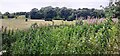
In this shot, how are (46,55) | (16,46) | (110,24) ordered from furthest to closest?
(16,46) < (46,55) < (110,24)

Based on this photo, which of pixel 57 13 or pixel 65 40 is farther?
pixel 57 13

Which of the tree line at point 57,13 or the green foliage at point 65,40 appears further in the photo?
the tree line at point 57,13

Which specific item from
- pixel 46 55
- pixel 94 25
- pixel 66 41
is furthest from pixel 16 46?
pixel 94 25

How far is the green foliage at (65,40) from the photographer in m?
7.41

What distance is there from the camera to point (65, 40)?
8719 millimetres

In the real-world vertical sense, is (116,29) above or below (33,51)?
above

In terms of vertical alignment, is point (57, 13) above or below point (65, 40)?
above

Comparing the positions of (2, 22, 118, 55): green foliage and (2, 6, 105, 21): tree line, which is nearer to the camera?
(2, 22, 118, 55): green foliage

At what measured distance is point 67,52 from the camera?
826 cm

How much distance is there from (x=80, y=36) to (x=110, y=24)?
3.23ft

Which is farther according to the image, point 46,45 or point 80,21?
point 80,21

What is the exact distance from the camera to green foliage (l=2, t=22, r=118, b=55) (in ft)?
24.3

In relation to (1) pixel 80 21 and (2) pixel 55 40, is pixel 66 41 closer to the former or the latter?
(2) pixel 55 40

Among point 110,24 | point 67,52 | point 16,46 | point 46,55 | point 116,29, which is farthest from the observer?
point 16,46
